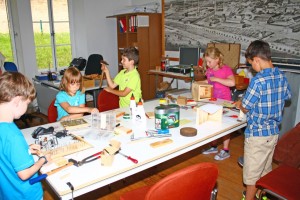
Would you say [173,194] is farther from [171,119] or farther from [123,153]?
[171,119]

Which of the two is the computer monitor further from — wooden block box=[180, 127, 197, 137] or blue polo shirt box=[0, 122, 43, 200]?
blue polo shirt box=[0, 122, 43, 200]

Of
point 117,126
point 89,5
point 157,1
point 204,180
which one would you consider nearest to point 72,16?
point 89,5

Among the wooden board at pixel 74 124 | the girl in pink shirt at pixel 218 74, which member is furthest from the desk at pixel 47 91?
the girl in pink shirt at pixel 218 74

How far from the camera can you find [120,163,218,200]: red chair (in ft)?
3.66

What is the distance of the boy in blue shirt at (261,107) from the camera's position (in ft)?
6.05

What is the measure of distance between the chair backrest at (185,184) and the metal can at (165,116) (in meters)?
0.78

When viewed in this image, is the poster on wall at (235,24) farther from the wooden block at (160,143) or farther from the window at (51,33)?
the wooden block at (160,143)

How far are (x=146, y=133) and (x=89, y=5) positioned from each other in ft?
15.3

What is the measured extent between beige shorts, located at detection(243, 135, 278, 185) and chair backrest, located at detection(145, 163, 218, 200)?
33.3 inches

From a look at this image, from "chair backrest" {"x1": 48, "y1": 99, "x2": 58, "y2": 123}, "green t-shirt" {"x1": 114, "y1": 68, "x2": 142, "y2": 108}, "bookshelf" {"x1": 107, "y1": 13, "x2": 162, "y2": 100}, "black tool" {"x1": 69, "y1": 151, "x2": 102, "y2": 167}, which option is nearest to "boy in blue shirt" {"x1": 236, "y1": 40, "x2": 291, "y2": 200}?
"black tool" {"x1": 69, "y1": 151, "x2": 102, "y2": 167}

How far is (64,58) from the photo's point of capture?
6102mm

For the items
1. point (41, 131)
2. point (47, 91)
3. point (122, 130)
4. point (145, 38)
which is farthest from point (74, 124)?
point (145, 38)

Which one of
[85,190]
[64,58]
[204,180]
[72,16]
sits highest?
[72,16]

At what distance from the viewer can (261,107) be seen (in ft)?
6.14
